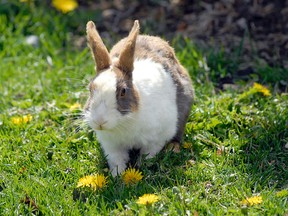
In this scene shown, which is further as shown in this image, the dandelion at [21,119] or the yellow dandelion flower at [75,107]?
the yellow dandelion flower at [75,107]

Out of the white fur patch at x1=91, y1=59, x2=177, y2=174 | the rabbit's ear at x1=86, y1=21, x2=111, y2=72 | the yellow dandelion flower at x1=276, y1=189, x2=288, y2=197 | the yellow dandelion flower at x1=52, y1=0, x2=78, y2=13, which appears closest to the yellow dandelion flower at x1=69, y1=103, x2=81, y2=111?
the white fur patch at x1=91, y1=59, x2=177, y2=174

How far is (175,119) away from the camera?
466cm

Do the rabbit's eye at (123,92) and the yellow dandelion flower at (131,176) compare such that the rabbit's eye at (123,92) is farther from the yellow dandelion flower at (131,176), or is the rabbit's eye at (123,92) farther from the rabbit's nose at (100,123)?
the yellow dandelion flower at (131,176)

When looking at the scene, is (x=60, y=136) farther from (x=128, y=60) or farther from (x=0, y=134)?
(x=128, y=60)

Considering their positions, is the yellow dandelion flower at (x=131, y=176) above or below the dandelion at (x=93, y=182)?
above

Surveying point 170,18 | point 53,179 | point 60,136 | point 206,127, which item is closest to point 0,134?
point 60,136

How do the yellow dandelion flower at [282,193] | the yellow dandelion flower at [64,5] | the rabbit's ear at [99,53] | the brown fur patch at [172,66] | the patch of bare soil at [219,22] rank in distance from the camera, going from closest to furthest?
the yellow dandelion flower at [282,193], the rabbit's ear at [99,53], the brown fur patch at [172,66], the patch of bare soil at [219,22], the yellow dandelion flower at [64,5]

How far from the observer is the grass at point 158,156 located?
13.4ft

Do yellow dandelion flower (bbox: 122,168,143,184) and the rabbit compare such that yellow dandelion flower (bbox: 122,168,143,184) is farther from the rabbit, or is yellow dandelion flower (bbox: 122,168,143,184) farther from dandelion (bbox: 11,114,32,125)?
dandelion (bbox: 11,114,32,125)

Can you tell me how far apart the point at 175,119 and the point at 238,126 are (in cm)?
59

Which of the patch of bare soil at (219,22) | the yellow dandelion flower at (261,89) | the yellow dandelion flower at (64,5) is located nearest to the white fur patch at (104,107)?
the yellow dandelion flower at (261,89)

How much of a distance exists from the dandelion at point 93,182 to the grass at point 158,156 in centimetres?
4

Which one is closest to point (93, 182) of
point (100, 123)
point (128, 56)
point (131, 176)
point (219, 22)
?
point (131, 176)

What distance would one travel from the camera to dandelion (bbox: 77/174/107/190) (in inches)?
168
